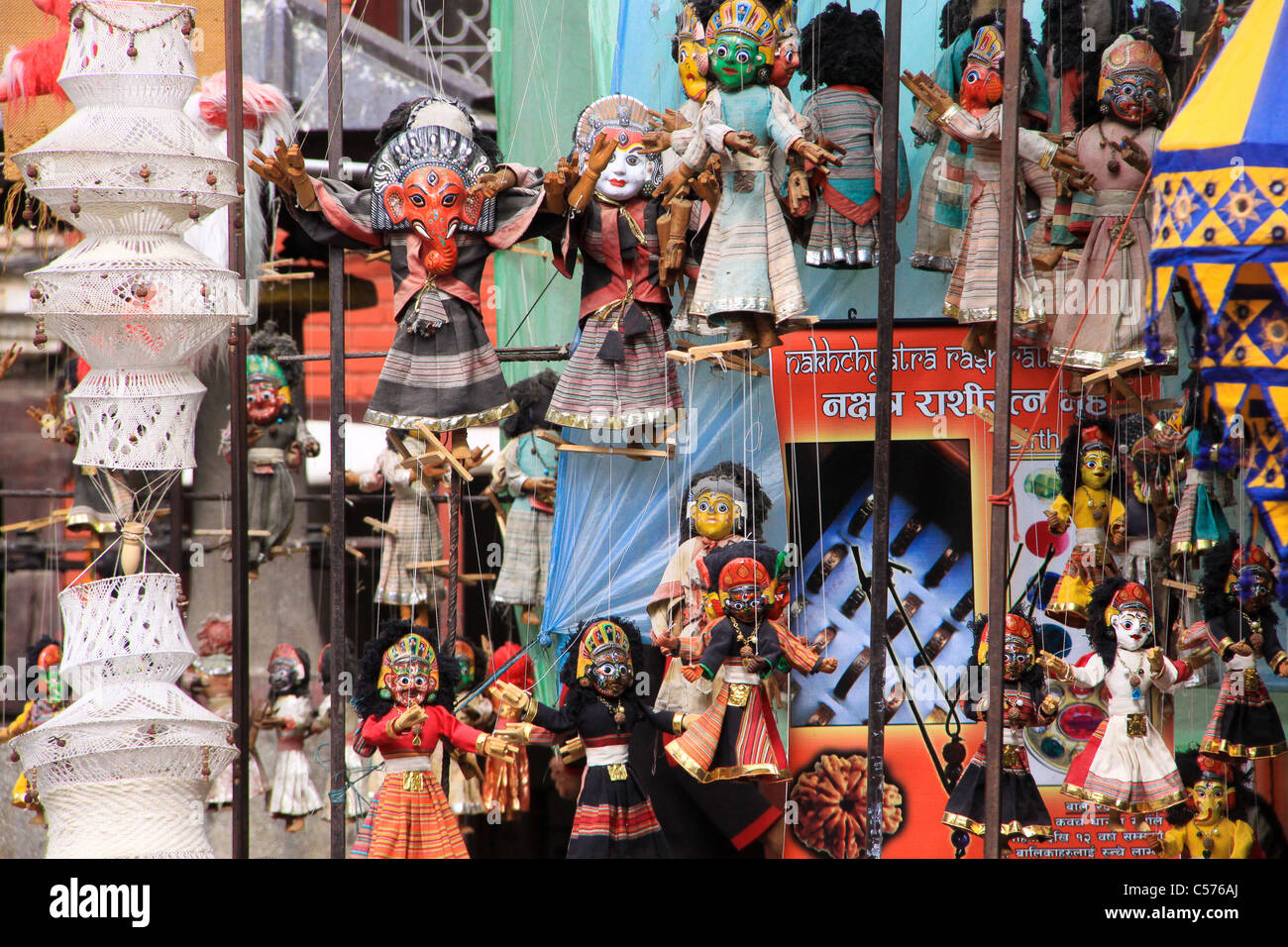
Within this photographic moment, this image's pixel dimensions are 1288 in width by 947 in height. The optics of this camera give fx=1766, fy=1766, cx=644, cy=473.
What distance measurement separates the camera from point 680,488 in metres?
7.16

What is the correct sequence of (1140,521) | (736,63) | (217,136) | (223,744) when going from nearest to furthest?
(223,744), (736,63), (1140,521), (217,136)

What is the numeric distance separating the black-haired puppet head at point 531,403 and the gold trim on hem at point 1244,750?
3.05 m

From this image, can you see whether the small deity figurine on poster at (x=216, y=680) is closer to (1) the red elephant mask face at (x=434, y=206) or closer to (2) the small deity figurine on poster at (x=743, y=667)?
(1) the red elephant mask face at (x=434, y=206)

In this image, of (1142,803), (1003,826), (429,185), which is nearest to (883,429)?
(1003,826)

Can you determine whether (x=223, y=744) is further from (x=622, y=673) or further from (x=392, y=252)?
(x=392, y=252)

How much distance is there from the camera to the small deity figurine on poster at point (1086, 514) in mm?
6984

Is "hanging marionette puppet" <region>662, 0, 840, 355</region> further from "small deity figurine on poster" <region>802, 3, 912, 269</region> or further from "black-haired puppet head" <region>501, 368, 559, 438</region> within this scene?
"black-haired puppet head" <region>501, 368, 559, 438</region>

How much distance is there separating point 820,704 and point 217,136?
3703 millimetres

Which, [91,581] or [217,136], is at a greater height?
[217,136]

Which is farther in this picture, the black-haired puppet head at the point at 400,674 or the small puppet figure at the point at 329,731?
the small puppet figure at the point at 329,731

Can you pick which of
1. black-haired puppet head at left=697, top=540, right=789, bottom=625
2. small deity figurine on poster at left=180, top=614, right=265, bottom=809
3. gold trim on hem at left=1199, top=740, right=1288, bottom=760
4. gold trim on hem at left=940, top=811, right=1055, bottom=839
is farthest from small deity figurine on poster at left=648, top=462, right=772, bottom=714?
small deity figurine on poster at left=180, top=614, right=265, bottom=809

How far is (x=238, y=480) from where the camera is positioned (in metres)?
6.44

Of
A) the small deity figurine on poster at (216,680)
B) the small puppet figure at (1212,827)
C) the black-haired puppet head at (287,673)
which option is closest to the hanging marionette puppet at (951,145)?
the small puppet figure at (1212,827)

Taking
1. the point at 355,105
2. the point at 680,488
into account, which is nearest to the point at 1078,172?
the point at 680,488
